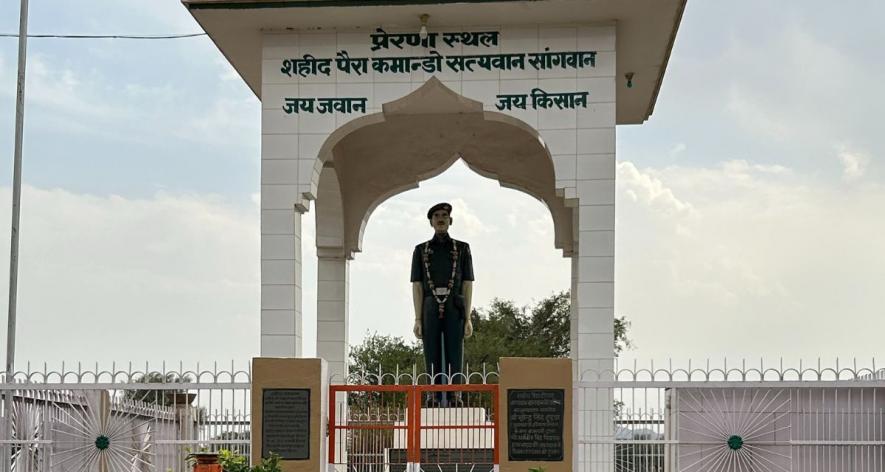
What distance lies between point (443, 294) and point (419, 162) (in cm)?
294

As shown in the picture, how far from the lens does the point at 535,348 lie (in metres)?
36.3

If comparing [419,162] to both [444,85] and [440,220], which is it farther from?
[444,85]

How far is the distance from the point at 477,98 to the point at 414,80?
0.67 metres

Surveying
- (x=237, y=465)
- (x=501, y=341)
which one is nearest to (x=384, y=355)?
(x=501, y=341)

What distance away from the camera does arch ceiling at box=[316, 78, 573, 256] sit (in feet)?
59.4

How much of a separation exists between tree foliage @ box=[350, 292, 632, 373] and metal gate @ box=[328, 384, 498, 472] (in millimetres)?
16868

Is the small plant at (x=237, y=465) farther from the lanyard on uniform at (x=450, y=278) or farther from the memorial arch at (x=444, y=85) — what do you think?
the lanyard on uniform at (x=450, y=278)

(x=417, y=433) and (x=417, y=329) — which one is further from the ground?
(x=417, y=329)

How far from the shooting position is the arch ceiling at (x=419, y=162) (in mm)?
18094

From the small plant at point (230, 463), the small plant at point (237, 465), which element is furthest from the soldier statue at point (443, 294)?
the small plant at point (230, 463)

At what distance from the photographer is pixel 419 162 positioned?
60.5 ft

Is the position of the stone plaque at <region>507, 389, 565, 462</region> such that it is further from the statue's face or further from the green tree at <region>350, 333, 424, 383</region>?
the green tree at <region>350, 333, 424, 383</region>

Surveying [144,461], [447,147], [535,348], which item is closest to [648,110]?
[447,147]

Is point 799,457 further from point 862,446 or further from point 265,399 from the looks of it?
point 265,399
